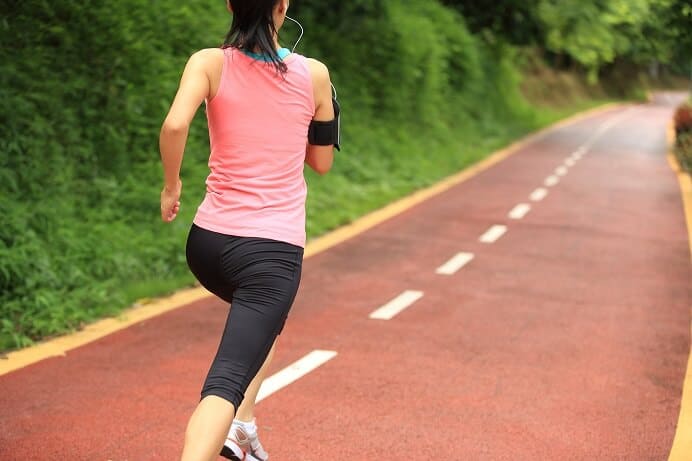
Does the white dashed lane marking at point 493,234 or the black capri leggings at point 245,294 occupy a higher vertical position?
the black capri leggings at point 245,294

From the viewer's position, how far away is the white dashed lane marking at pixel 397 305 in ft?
26.3

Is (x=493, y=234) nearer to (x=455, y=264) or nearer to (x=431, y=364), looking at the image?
(x=455, y=264)

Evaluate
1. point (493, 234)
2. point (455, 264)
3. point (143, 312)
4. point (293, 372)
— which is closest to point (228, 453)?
point (293, 372)

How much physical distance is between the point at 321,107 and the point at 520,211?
12.0 meters

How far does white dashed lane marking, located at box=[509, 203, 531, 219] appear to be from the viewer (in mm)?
14599

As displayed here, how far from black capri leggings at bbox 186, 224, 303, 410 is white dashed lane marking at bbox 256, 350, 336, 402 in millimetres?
2338

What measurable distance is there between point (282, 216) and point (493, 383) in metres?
3.06

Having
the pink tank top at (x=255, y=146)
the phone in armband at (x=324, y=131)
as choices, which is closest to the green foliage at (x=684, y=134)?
the phone in armband at (x=324, y=131)

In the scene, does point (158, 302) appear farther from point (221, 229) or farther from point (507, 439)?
point (221, 229)

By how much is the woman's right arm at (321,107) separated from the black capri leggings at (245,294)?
37cm

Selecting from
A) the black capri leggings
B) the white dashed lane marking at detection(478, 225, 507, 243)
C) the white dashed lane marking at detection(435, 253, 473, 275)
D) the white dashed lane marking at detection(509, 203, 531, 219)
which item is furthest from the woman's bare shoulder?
the white dashed lane marking at detection(509, 203, 531, 219)

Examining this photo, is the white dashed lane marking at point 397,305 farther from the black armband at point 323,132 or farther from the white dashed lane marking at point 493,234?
the black armband at point 323,132

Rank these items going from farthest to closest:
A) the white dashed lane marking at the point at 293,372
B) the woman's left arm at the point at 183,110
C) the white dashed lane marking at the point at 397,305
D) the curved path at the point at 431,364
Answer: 1. the white dashed lane marking at the point at 397,305
2. the white dashed lane marking at the point at 293,372
3. the curved path at the point at 431,364
4. the woman's left arm at the point at 183,110

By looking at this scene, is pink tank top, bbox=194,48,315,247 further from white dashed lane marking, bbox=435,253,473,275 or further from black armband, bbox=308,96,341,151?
white dashed lane marking, bbox=435,253,473,275
